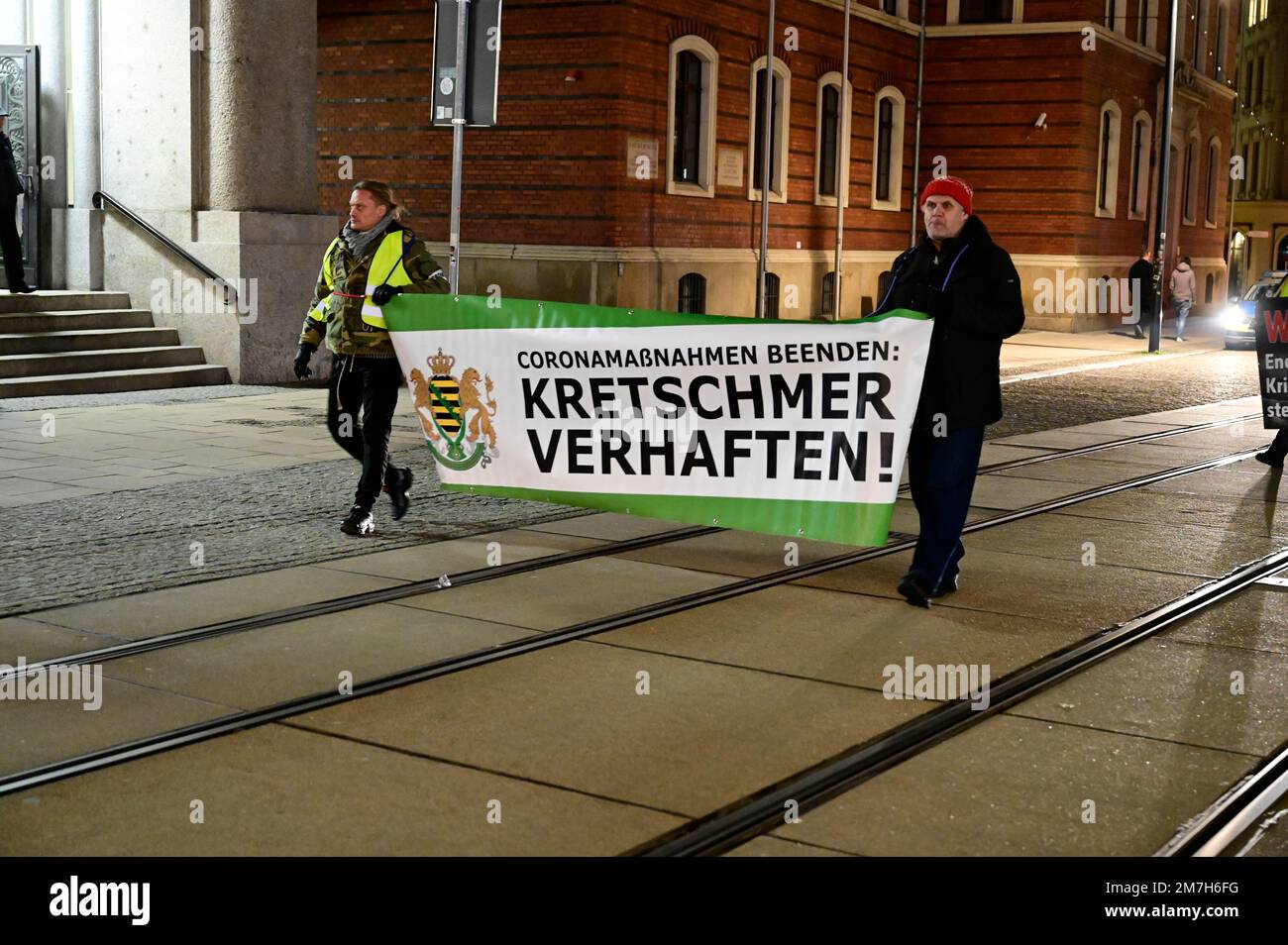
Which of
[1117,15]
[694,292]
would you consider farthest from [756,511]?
[1117,15]

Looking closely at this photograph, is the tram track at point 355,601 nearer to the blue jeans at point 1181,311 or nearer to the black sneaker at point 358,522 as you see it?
the black sneaker at point 358,522

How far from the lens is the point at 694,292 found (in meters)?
29.0

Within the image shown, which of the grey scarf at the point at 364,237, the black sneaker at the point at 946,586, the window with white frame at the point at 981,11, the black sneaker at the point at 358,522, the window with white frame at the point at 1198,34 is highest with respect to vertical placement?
the window with white frame at the point at 1198,34

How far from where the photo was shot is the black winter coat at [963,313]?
7840 mm

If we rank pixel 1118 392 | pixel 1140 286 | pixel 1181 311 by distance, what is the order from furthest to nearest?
1. pixel 1140 286
2. pixel 1181 311
3. pixel 1118 392

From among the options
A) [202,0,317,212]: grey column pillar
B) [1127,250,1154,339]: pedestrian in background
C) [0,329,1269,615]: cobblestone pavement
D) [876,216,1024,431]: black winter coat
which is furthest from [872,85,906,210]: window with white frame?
[876,216,1024,431]: black winter coat

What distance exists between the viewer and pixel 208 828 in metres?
4.81

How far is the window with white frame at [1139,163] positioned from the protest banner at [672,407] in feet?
114

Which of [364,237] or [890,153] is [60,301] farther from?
[890,153]

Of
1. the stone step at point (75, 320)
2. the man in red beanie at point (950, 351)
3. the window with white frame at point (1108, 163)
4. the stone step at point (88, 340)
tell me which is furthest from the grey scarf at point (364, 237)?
the window with white frame at point (1108, 163)

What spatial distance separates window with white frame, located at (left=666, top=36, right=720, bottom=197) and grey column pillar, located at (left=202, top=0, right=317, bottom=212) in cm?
1009

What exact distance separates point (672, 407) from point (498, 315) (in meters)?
1.25

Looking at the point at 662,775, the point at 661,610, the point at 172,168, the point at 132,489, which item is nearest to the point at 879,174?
the point at 172,168
